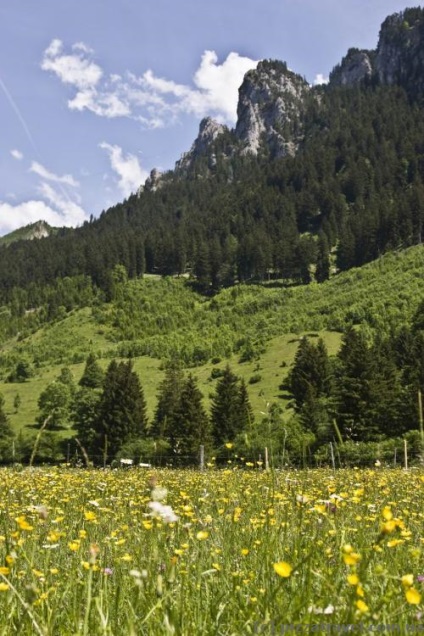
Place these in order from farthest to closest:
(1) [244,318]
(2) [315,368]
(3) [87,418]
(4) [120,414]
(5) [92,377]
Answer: (1) [244,318], (5) [92,377], (3) [87,418], (2) [315,368], (4) [120,414]

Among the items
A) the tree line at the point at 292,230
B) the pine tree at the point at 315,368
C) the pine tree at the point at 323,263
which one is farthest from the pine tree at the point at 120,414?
the pine tree at the point at 323,263

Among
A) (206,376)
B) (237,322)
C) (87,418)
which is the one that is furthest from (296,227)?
(87,418)

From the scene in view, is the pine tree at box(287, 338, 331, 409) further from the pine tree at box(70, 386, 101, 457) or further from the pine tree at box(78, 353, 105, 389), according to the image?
the pine tree at box(78, 353, 105, 389)

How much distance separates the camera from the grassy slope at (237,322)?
81.1 m

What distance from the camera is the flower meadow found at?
5.66 feet

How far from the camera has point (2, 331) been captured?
461 feet

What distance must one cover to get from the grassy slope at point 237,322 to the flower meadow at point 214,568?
→ 185 ft

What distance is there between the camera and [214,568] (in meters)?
3.00

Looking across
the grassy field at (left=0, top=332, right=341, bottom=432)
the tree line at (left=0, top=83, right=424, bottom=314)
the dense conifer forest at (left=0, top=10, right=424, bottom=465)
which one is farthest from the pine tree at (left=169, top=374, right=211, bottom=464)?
the tree line at (left=0, top=83, right=424, bottom=314)

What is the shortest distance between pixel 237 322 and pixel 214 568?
10657cm

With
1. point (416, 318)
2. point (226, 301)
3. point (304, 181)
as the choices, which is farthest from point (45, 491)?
point (304, 181)

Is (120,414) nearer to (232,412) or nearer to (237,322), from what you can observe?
(232,412)

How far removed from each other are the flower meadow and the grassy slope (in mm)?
56528

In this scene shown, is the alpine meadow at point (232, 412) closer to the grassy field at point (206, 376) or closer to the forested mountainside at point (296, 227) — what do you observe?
the grassy field at point (206, 376)
